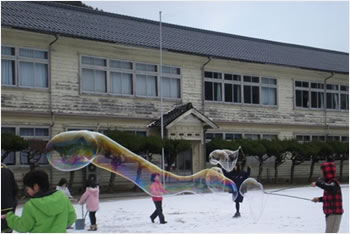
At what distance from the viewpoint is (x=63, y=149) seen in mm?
10641

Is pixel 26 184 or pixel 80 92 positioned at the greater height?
pixel 80 92

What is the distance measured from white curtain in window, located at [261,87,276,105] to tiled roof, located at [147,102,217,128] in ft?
15.0

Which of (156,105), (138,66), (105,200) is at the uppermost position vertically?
(138,66)

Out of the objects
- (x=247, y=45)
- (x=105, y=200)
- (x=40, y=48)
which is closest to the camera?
(x=105, y=200)

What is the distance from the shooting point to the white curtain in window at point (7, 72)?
19688 millimetres

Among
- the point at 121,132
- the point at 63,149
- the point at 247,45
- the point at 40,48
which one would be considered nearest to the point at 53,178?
the point at 121,132

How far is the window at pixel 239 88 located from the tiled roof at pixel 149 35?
3.26ft

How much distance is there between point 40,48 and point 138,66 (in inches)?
177

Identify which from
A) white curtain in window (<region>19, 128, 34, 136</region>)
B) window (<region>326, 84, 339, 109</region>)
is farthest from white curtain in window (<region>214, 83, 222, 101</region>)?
white curtain in window (<region>19, 128, 34, 136</region>)

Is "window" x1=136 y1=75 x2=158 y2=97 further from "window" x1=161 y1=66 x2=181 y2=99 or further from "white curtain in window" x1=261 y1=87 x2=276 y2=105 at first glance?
"white curtain in window" x1=261 y1=87 x2=276 y2=105

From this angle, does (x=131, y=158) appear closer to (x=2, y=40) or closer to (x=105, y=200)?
(x=105, y=200)

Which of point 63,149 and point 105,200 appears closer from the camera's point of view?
point 63,149

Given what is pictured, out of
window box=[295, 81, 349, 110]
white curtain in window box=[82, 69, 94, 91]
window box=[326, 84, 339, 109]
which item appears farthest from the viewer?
window box=[326, 84, 339, 109]

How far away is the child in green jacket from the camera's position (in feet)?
16.3
